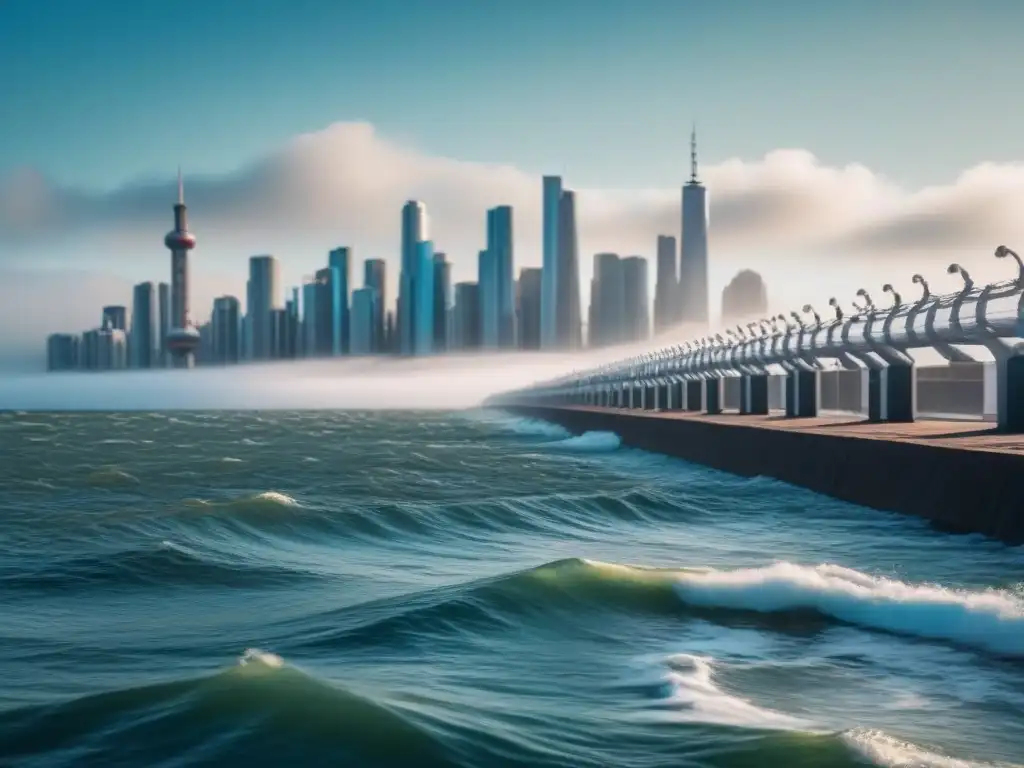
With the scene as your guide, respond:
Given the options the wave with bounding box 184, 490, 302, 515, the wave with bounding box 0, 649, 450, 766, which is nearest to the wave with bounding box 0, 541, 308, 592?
the wave with bounding box 184, 490, 302, 515

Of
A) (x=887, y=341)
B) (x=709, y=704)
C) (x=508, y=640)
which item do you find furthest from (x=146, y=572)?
(x=887, y=341)

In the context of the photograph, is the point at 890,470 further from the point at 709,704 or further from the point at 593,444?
the point at 593,444

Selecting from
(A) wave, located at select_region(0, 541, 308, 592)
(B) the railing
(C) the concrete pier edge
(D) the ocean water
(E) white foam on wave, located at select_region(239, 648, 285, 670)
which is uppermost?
(B) the railing

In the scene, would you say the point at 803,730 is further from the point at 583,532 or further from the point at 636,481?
the point at 636,481

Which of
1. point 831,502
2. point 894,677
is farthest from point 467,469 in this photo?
point 894,677

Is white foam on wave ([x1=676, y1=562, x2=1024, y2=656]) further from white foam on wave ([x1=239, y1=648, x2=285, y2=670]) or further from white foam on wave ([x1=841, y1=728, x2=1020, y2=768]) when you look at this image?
white foam on wave ([x1=239, y1=648, x2=285, y2=670])

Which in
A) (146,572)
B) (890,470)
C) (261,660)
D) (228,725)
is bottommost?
(146,572)

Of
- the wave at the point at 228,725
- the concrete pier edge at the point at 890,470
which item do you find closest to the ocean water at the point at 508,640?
the wave at the point at 228,725
